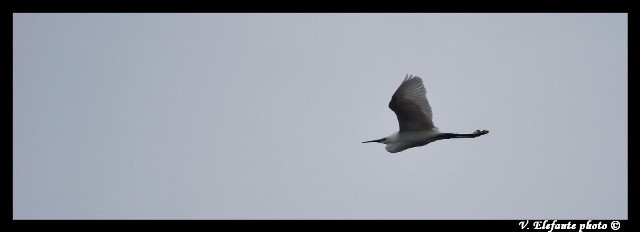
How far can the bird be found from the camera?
10500 mm

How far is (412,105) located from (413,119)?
41 cm

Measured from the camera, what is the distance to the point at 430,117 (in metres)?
10.9

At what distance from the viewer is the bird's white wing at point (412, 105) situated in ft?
34.4

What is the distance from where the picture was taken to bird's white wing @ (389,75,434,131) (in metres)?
10.5

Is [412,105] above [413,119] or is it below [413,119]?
above

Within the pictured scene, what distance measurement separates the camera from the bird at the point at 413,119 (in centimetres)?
1050

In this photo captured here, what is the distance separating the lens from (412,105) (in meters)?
10.8

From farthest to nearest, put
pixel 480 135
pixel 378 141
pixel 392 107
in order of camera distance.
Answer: pixel 378 141 < pixel 392 107 < pixel 480 135

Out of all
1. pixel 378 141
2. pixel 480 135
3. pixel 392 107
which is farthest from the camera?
pixel 378 141
